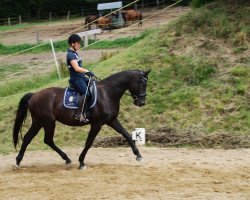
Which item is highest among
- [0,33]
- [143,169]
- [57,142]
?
[143,169]

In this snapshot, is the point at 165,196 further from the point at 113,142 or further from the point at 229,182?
the point at 113,142

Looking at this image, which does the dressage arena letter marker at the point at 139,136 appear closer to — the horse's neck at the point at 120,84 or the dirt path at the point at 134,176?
the dirt path at the point at 134,176

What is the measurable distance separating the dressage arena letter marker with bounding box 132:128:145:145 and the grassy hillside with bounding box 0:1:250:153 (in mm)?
968

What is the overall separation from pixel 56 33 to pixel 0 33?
8.46m

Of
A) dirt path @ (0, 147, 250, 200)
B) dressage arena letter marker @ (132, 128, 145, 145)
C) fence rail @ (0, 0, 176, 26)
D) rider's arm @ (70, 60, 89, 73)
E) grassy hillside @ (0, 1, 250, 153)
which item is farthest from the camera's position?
fence rail @ (0, 0, 176, 26)

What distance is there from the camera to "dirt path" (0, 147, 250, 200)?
8.66 meters

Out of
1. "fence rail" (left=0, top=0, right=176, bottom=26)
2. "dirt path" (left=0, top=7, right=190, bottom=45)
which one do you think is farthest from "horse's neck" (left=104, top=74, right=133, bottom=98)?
"fence rail" (left=0, top=0, right=176, bottom=26)

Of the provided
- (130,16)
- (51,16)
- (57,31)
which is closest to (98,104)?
(130,16)

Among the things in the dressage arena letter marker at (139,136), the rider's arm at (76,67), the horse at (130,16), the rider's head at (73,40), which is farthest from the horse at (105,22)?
the rider's arm at (76,67)

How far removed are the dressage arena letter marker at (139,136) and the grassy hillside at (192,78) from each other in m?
0.97

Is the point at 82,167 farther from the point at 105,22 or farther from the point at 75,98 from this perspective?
the point at 105,22

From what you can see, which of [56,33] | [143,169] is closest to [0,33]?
[56,33]

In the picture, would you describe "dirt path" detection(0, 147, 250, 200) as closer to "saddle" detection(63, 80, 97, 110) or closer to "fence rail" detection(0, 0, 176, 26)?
"saddle" detection(63, 80, 97, 110)

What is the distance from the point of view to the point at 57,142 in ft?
45.2
